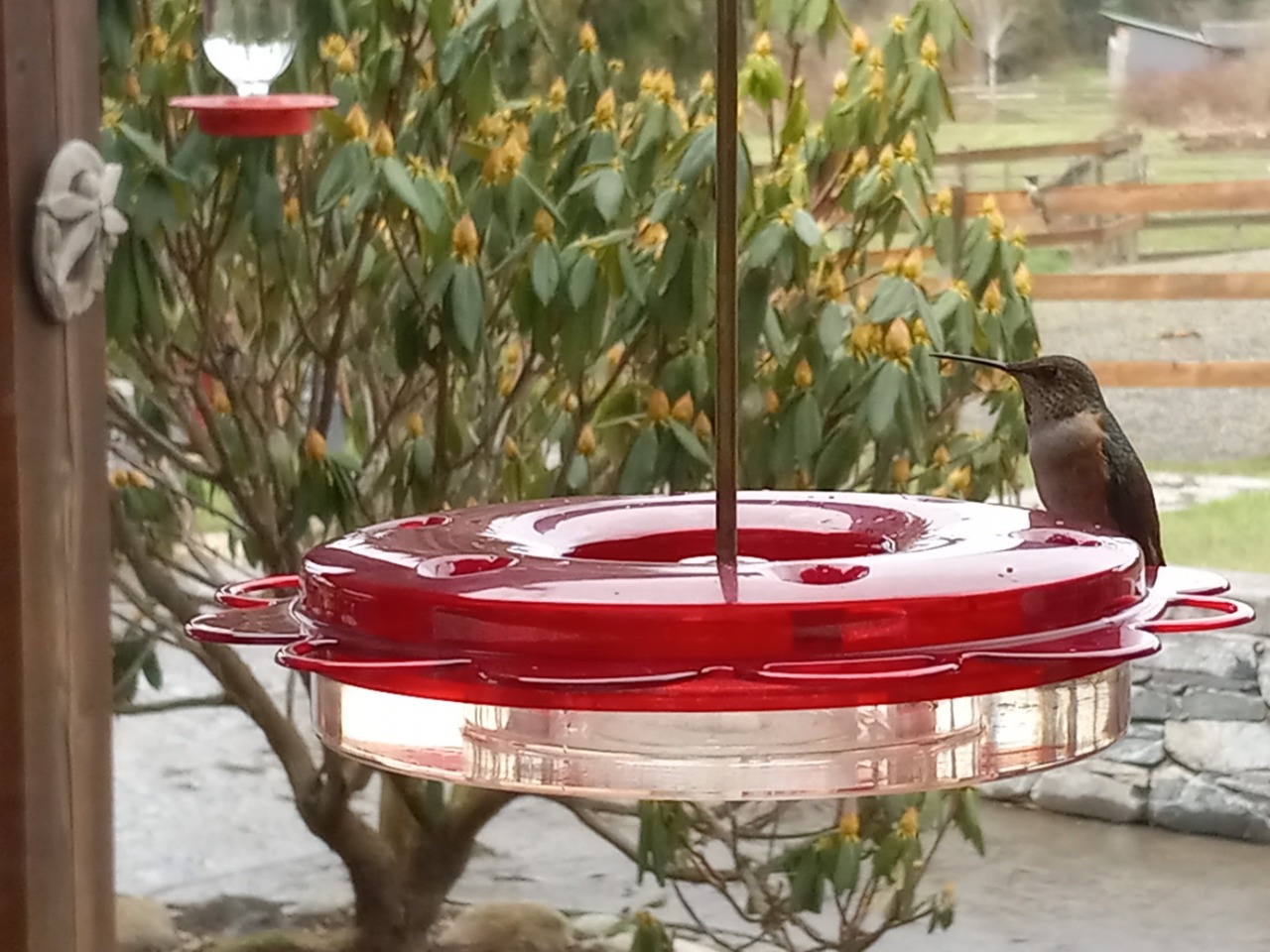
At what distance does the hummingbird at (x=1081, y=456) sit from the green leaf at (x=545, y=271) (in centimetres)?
39

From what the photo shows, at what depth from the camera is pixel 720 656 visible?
567mm

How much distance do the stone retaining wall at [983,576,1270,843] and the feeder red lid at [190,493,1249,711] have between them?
5.17ft

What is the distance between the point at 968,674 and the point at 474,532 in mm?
233

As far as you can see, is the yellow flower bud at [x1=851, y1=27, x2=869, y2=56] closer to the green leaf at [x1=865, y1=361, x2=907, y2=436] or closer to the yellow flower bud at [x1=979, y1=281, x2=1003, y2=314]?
the yellow flower bud at [x1=979, y1=281, x2=1003, y2=314]

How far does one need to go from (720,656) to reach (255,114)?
3.62 ft

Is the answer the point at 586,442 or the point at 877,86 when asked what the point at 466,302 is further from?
the point at 877,86

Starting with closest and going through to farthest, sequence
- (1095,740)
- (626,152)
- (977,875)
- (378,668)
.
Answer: (378,668) → (1095,740) → (626,152) → (977,875)

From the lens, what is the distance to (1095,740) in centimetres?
70

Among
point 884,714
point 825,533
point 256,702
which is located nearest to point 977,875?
point 256,702

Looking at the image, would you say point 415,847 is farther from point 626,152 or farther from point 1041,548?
point 1041,548

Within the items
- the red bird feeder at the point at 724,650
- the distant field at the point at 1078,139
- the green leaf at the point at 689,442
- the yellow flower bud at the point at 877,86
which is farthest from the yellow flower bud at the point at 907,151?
the red bird feeder at the point at 724,650

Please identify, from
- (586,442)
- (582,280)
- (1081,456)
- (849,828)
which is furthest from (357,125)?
(849,828)

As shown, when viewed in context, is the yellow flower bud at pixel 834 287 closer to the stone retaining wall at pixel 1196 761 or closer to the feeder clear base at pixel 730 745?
the stone retaining wall at pixel 1196 761

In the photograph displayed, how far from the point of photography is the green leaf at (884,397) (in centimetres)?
167
